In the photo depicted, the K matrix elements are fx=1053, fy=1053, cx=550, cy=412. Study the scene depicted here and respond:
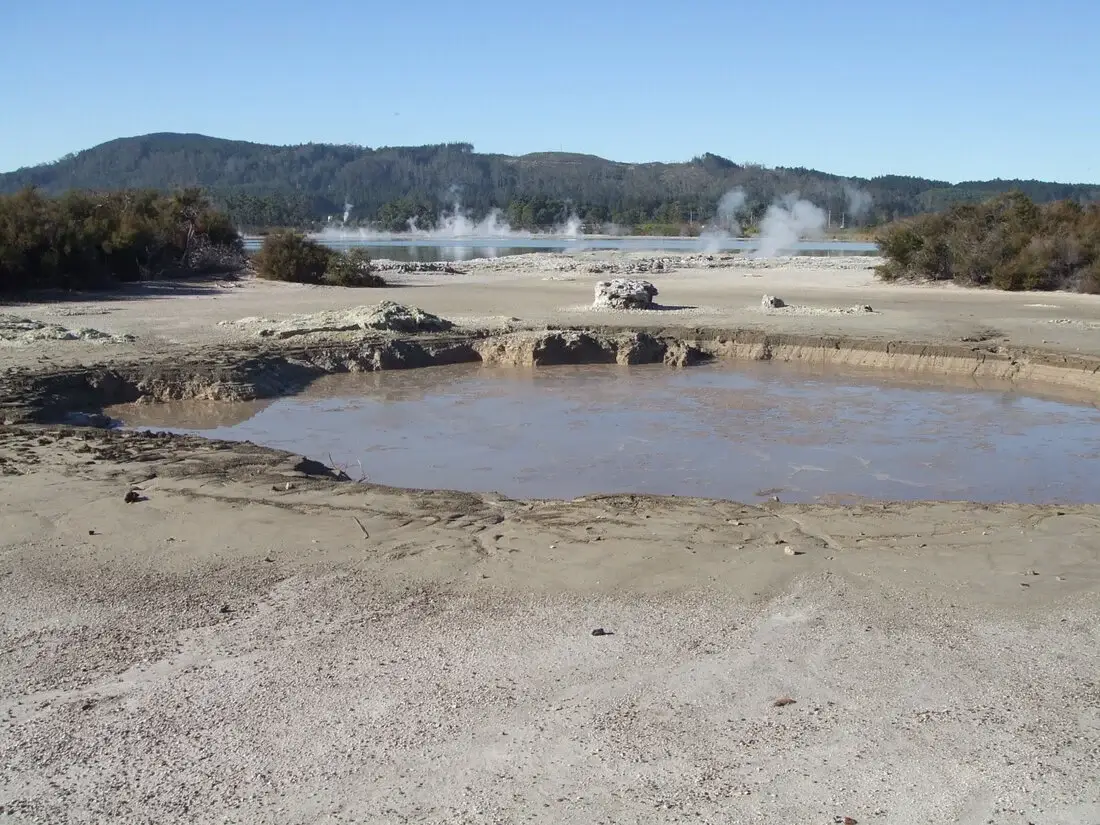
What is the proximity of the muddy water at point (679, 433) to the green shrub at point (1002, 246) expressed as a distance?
46.0 feet

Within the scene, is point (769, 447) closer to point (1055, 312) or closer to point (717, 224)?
point (1055, 312)

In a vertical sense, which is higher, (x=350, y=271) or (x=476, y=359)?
(x=350, y=271)

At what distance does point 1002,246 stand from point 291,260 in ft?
62.4

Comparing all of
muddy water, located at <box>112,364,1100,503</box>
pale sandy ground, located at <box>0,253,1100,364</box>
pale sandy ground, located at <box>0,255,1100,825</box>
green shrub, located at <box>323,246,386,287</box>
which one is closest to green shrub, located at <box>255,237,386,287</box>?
green shrub, located at <box>323,246,386,287</box>

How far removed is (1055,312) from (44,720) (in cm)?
2099

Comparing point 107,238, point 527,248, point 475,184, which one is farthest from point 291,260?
point 475,184

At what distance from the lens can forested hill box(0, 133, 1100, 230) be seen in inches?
4427

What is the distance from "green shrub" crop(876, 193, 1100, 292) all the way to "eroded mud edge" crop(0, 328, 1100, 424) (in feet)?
39.3

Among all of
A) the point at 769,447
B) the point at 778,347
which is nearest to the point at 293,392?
the point at 769,447

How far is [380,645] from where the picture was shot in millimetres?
5117

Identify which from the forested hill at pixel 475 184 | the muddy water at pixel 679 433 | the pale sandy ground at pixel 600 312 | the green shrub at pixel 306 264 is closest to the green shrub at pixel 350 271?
the green shrub at pixel 306 264

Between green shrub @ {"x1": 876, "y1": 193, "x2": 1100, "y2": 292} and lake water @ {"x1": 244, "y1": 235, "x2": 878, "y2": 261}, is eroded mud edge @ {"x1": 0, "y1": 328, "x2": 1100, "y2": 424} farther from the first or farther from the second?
lake water @ {"x1": 244, "y1": 235, "x2": 878, "y2": 261}

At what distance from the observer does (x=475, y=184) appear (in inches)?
6929

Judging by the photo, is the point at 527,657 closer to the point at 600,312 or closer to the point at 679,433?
the point at 679,433
